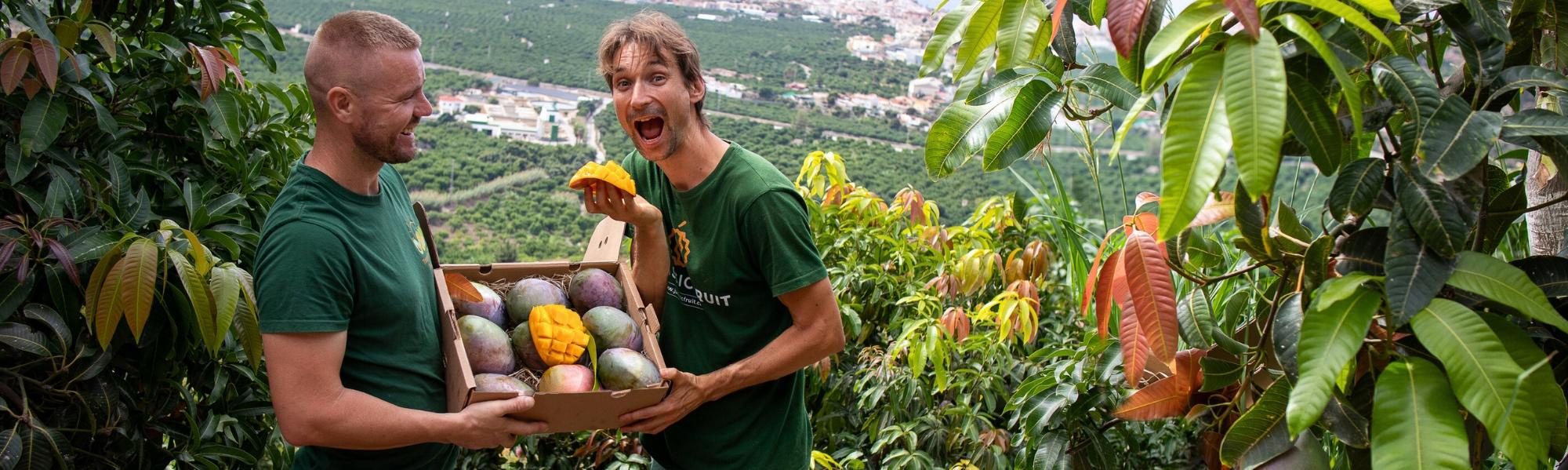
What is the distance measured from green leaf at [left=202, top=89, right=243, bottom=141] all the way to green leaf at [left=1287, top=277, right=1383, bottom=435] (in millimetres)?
1753

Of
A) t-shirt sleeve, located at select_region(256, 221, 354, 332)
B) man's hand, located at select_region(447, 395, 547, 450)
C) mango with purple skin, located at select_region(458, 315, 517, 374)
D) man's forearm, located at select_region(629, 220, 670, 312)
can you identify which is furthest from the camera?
man's forearm, located at select_region(629, 220, 670, 312)

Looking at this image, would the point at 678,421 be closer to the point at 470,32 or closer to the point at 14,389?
the point at 14,389

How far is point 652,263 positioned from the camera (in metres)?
1.94

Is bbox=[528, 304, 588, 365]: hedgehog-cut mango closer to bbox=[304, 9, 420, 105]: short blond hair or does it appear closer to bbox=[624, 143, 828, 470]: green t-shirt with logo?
bbox=[624, 143, 828, 470]: green t-shirt with logo

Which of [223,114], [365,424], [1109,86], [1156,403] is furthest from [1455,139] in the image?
[223,114]

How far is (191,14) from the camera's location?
2131 mm

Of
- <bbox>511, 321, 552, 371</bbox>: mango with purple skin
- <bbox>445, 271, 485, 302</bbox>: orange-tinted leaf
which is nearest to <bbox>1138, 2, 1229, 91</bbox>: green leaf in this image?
<bbox>511, 321, 552, 371</bbox>: mango with purple skin

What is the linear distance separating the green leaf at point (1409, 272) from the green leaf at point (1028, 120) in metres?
0.41

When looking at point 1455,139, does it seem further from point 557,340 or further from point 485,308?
point 485,308

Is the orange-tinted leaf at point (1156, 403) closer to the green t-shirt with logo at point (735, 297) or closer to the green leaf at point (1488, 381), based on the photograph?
the green t-shirt with logo at point (735, 297)

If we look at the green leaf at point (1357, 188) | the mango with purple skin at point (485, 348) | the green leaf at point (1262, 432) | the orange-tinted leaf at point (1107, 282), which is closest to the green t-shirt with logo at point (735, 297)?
the mango with purple skin at point (485, 348)

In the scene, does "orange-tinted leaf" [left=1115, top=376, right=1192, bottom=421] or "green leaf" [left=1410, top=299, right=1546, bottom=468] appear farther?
"orange-tinted leaf" [left=1115, top=376, right=1192, bottom=421]

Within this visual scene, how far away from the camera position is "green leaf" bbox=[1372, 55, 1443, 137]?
3.55 ft

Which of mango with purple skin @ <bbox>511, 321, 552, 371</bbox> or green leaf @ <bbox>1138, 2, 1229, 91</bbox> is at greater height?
green leaf @ <bbox>1138, 2, 1229, 91</bbox>
